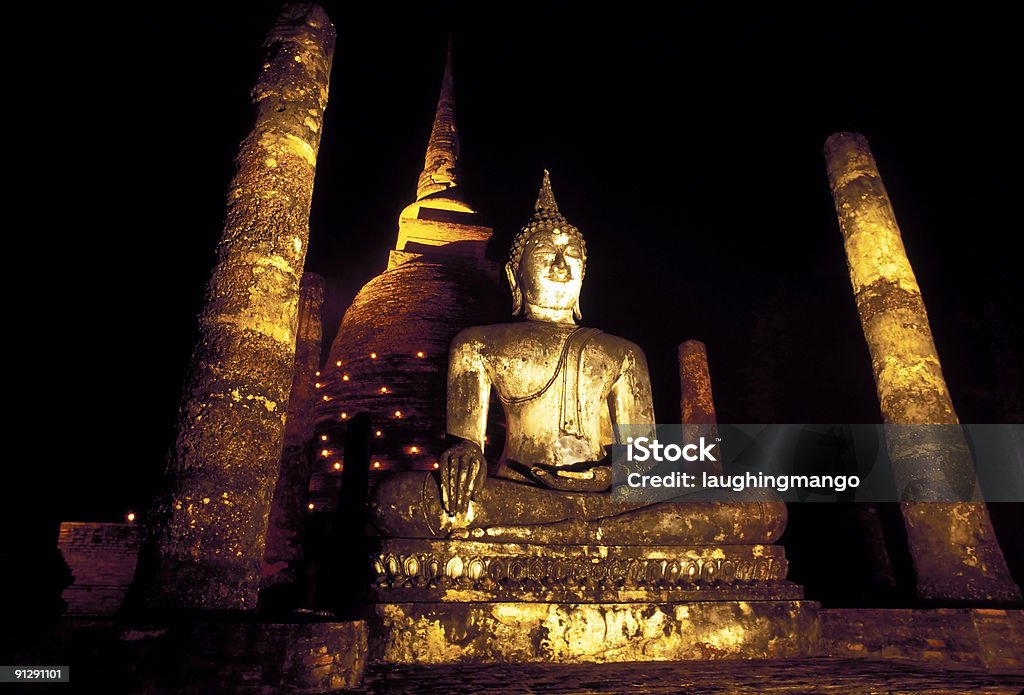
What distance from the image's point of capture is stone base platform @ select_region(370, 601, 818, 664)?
3.36 m

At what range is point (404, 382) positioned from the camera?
1138 cm

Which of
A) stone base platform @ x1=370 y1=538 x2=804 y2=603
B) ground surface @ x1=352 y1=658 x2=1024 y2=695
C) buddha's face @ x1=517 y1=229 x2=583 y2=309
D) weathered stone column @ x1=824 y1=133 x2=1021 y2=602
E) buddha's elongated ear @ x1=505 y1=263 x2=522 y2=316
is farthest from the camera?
buddha's elongated ear @ x1=505 y1=263 x2=522 y2=316

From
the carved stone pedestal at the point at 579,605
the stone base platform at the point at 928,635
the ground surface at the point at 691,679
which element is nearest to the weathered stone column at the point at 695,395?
the stone base platform at the point at 928,635

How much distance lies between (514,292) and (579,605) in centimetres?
276

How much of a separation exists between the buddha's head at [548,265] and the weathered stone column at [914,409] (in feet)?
9.80

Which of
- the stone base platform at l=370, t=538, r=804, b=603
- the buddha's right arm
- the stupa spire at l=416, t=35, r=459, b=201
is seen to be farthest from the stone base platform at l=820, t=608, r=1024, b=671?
the stupa spire at l=416, t=35, r=459, b=201

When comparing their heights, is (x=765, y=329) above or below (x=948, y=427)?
above

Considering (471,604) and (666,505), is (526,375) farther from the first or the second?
(471,604)

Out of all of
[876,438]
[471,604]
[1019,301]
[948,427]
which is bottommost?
[471,604]

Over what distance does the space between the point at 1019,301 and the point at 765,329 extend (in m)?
5.17

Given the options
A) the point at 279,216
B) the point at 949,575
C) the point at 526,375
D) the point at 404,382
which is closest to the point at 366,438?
the point at 404,382

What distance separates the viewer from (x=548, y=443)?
4660mm

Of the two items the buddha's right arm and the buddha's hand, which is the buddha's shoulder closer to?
the buddha's right arm

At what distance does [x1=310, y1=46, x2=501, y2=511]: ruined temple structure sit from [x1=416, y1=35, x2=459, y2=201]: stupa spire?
0.89m
